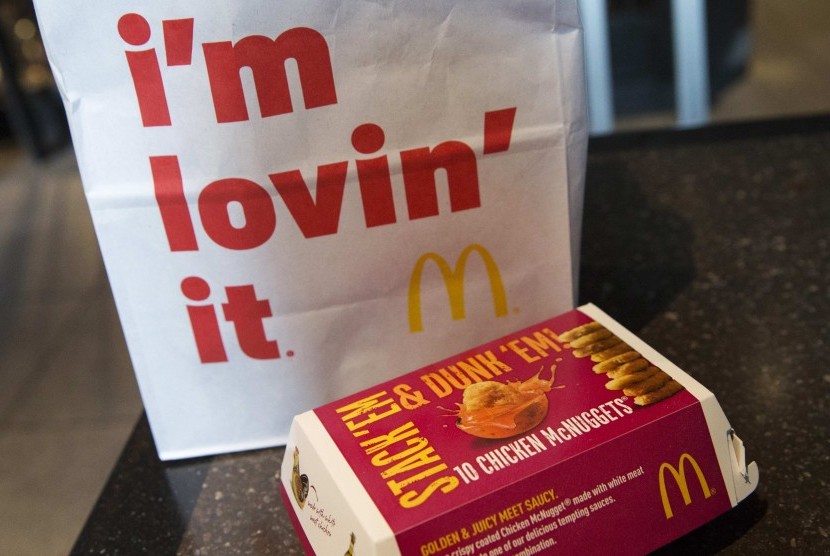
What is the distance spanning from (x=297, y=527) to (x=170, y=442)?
18 cm

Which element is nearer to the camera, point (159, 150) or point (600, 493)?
point (600, 493)

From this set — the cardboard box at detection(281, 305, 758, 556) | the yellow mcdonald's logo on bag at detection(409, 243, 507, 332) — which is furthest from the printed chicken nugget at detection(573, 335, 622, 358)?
the yellow mcdonald's logo on bag at detection(409, 243, 507, 332)

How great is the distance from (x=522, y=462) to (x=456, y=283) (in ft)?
0.63

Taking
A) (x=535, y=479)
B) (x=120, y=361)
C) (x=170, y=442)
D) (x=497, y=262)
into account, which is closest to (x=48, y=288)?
(x=120, y=361)

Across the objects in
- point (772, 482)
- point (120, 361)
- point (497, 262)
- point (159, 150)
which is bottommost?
point (120, 361)

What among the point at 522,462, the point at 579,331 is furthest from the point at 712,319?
the point at 522,462

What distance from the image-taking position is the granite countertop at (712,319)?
1.77 ft

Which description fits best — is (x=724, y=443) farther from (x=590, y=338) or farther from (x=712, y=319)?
(x=712, y=319)

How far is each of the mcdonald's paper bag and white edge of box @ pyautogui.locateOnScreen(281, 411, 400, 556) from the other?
0.12 m

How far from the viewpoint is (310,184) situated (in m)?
0.56

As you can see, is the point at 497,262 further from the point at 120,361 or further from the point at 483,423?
the point at 120,361

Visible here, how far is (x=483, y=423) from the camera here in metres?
0.47

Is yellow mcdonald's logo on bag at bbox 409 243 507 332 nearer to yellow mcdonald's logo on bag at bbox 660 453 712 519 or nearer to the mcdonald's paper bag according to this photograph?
the mcdonald's paper bag

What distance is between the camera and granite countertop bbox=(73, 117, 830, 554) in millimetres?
541
